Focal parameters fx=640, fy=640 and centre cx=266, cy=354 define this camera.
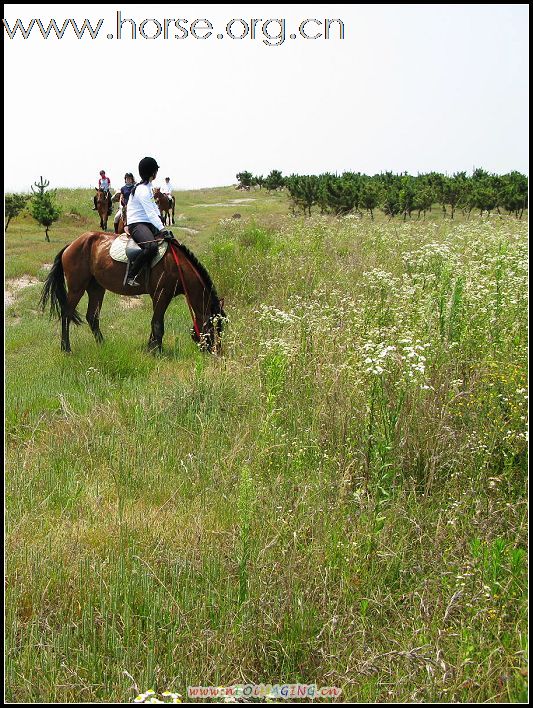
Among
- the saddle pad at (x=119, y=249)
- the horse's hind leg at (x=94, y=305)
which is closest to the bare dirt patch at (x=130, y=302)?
the horse's hind leg at (x=94, y=305)

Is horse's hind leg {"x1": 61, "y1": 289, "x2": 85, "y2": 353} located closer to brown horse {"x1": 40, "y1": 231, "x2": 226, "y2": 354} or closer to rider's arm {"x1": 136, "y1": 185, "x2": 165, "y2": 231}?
brown horse {"x1": 40, "y1": 231, "x2": 226, "y2": 354}

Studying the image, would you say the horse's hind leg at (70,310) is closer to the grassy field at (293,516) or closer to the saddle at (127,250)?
the saddle at (127,250)

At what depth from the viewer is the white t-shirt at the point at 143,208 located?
8.33 m

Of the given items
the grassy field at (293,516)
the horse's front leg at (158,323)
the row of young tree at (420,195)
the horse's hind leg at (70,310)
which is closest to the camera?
the grassy field at (293,516)

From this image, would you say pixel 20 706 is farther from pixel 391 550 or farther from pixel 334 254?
pixel 334 254

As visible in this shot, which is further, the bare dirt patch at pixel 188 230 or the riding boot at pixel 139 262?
the bare dirt patch at pixel 188 230

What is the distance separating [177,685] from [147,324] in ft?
26.4

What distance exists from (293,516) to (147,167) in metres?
6.13

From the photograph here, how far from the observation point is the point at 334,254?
1102 cm

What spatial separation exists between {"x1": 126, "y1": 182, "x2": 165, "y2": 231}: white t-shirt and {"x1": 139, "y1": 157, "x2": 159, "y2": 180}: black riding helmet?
0.41 ft

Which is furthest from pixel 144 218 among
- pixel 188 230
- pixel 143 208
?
pixel 188 230

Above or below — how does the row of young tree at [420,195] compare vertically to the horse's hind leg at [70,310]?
above

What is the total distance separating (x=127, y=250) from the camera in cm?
855

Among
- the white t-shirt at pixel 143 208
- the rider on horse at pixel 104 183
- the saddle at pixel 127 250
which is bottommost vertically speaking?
the saddle at pixel 127 250
